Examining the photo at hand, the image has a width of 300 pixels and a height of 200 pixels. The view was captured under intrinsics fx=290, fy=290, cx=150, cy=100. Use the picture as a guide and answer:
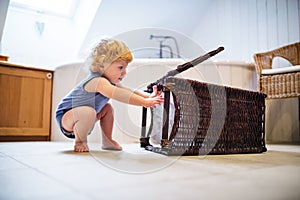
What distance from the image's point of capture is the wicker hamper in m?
0.90

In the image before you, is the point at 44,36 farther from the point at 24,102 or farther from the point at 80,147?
the point at 80,147

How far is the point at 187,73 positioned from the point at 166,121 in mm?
894

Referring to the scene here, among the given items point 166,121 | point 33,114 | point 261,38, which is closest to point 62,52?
point 33,114

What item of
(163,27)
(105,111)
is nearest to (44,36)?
(163,27)

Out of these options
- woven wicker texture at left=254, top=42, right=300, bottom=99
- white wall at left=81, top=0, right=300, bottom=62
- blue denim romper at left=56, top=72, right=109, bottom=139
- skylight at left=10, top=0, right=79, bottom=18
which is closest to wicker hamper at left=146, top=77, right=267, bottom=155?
blue denim romper at left=56, top=72, right=109, bottom=139

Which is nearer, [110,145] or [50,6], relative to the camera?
[110,145]

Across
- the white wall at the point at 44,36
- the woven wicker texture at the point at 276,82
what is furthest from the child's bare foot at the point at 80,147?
the white wall at the point at 44,36

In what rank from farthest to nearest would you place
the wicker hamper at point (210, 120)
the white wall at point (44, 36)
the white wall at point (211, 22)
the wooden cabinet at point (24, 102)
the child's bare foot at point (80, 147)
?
the white wall at point (44, 36) → the white wall at point (211, 22) → the wooden cabinet at point (24, 102) → the child's bare foot at point (80, 147) → the wicker hamper at point (210, 120)

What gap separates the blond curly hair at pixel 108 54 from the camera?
1016mm

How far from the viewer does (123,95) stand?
0.94 meters

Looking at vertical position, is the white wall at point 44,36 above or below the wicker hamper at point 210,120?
above

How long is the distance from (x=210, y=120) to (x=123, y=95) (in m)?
0.30

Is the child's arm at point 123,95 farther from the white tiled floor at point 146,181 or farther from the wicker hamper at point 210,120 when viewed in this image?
the white tiled floor at point 146,181

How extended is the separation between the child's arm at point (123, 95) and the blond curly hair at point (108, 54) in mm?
75
